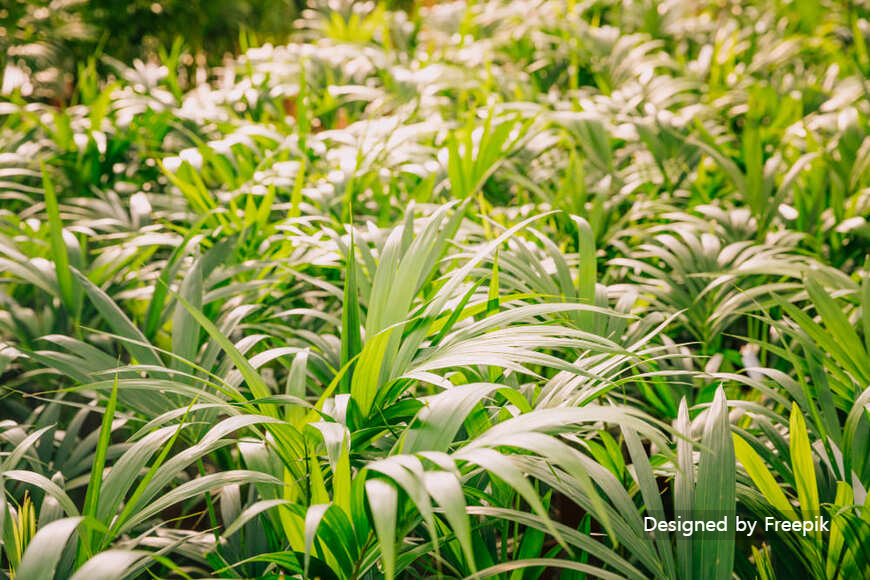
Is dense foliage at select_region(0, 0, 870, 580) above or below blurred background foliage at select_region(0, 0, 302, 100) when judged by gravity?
below

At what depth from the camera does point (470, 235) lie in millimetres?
1209

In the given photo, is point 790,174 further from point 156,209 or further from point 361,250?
point 156,209

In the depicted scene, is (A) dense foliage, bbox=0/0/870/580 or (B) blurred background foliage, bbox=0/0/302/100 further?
(B) blurred background foliage, bbox=0/0/302/100

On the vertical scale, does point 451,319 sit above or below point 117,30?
below

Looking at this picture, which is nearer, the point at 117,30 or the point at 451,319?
the point at 451,319

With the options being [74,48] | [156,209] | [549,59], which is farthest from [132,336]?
[74,48]

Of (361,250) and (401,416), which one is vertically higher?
(361,250)

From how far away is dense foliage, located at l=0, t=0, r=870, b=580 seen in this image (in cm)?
59

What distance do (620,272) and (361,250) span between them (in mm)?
502

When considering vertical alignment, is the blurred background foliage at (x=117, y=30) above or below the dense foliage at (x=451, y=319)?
above

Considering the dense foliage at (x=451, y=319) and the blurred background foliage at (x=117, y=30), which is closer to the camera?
the dense foliage at (x=451, y=319)

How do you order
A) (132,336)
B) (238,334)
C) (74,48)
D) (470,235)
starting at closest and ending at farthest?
(132,336), (238,334), (470,235), (74,48)

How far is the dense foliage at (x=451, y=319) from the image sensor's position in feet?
1.94

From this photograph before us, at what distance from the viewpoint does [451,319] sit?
0.71m
